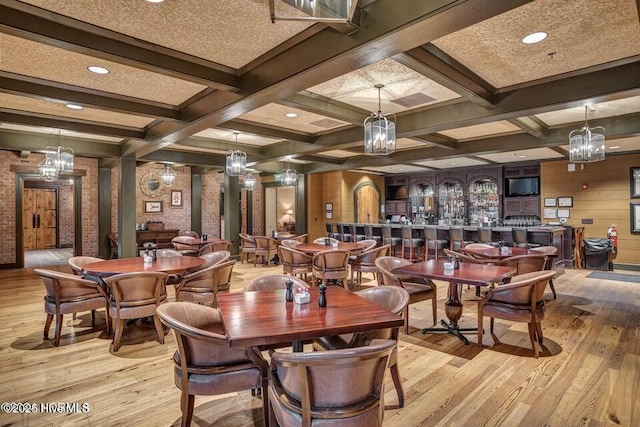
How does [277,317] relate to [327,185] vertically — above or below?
below

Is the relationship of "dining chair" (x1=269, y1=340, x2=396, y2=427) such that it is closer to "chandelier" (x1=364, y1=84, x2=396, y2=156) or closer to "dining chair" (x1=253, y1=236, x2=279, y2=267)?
"chandelier" (x1=364, y1=84, x2=396, y2=156)

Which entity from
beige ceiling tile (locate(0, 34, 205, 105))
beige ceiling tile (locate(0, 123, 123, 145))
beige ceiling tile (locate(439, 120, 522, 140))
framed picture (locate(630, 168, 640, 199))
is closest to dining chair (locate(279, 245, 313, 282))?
beige ceiling tile (locate(0, 34, 205, 105))

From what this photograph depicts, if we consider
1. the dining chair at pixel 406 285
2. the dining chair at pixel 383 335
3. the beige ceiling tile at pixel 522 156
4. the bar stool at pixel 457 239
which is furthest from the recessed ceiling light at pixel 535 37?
the beige ceiling tile at pixel 522 156

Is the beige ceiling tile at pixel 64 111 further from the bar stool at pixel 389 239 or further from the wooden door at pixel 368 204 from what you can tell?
the wooden door at pixel 368 204

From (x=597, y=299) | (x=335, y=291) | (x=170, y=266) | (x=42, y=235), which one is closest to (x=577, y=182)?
(x=597, y=299)

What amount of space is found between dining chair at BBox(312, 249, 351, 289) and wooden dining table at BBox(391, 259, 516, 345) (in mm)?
1350

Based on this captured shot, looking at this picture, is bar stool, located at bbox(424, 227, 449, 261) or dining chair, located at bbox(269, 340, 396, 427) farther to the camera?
bar stool, located at bbox(424, 227, 449, 261)

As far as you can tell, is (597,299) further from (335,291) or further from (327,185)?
(327,185)

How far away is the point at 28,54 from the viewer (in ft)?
10.4

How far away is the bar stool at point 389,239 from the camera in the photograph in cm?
858

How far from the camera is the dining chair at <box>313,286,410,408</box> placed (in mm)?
2279

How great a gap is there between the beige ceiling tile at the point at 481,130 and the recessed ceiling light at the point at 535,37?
9.89 feet

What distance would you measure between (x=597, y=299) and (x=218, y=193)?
1028 centimetres

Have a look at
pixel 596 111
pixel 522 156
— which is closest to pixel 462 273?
pixel 596 111
